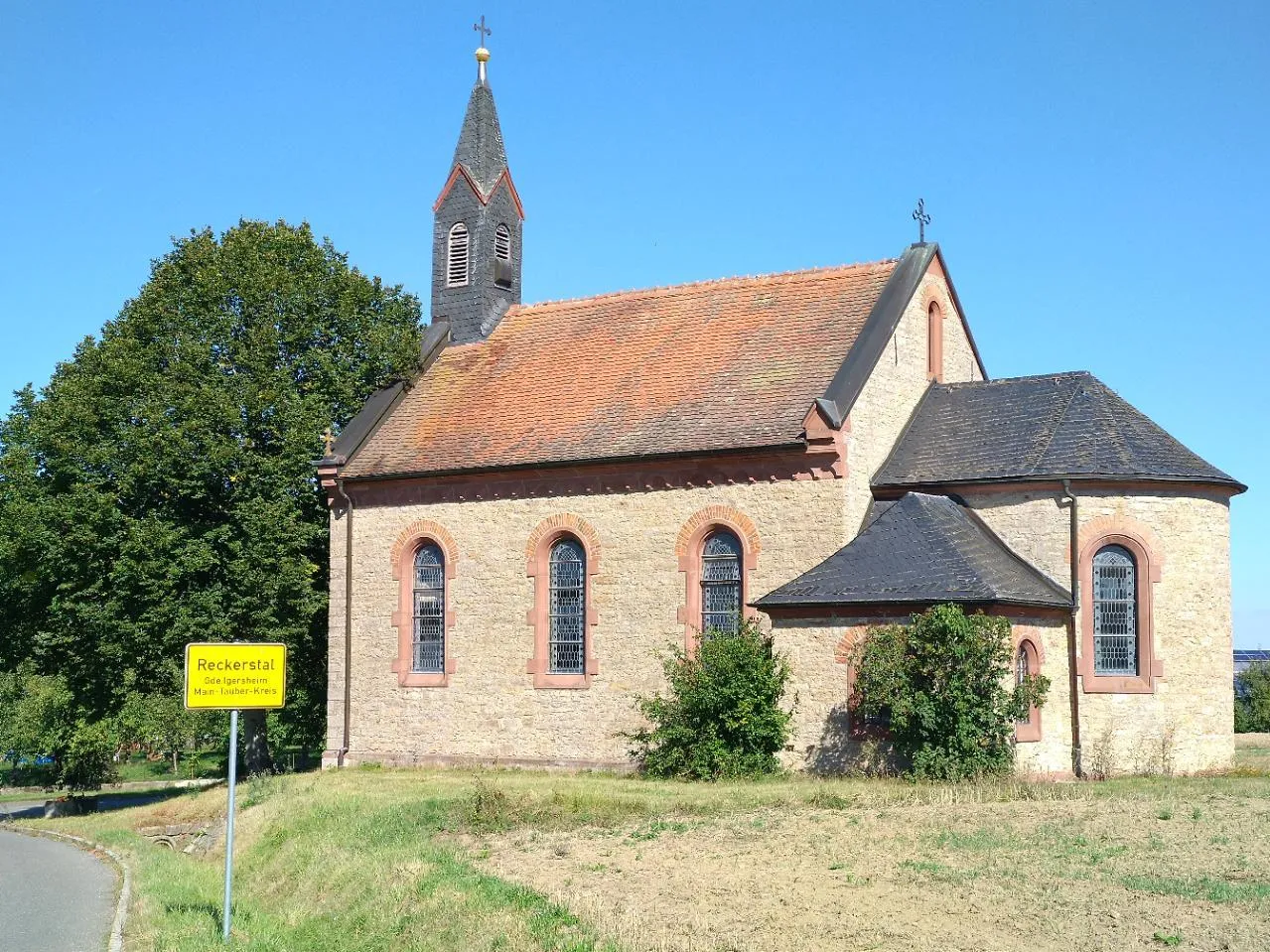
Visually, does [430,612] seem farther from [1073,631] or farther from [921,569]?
[1073,631]

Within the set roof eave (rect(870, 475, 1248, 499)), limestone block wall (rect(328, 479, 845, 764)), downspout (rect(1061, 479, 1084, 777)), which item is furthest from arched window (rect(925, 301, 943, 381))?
limestone block wall (rect(328, 479, 845, 764))

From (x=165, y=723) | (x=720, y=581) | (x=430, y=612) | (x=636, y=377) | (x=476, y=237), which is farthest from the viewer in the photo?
(x=165, y=723)

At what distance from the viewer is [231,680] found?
13.9m

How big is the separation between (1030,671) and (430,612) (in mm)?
12596

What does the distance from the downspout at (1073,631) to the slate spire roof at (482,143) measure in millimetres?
16850

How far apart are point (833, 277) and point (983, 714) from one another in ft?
36.0

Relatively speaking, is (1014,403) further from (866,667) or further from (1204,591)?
(866,667)

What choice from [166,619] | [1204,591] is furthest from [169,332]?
[1204,591]

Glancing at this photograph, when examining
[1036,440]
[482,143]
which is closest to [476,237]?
[482,143]

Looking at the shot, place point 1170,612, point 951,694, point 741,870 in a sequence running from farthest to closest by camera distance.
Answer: point 1170,612 < point 951,694 < point 741,870

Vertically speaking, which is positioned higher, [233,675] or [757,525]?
[757,525]

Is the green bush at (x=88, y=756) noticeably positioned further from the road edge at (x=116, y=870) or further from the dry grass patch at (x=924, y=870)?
the dry grass patch at (x=924, y=870)

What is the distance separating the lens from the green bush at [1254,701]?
117 feet

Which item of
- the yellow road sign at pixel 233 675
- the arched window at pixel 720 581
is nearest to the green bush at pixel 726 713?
the arched window at pixel 720 581
